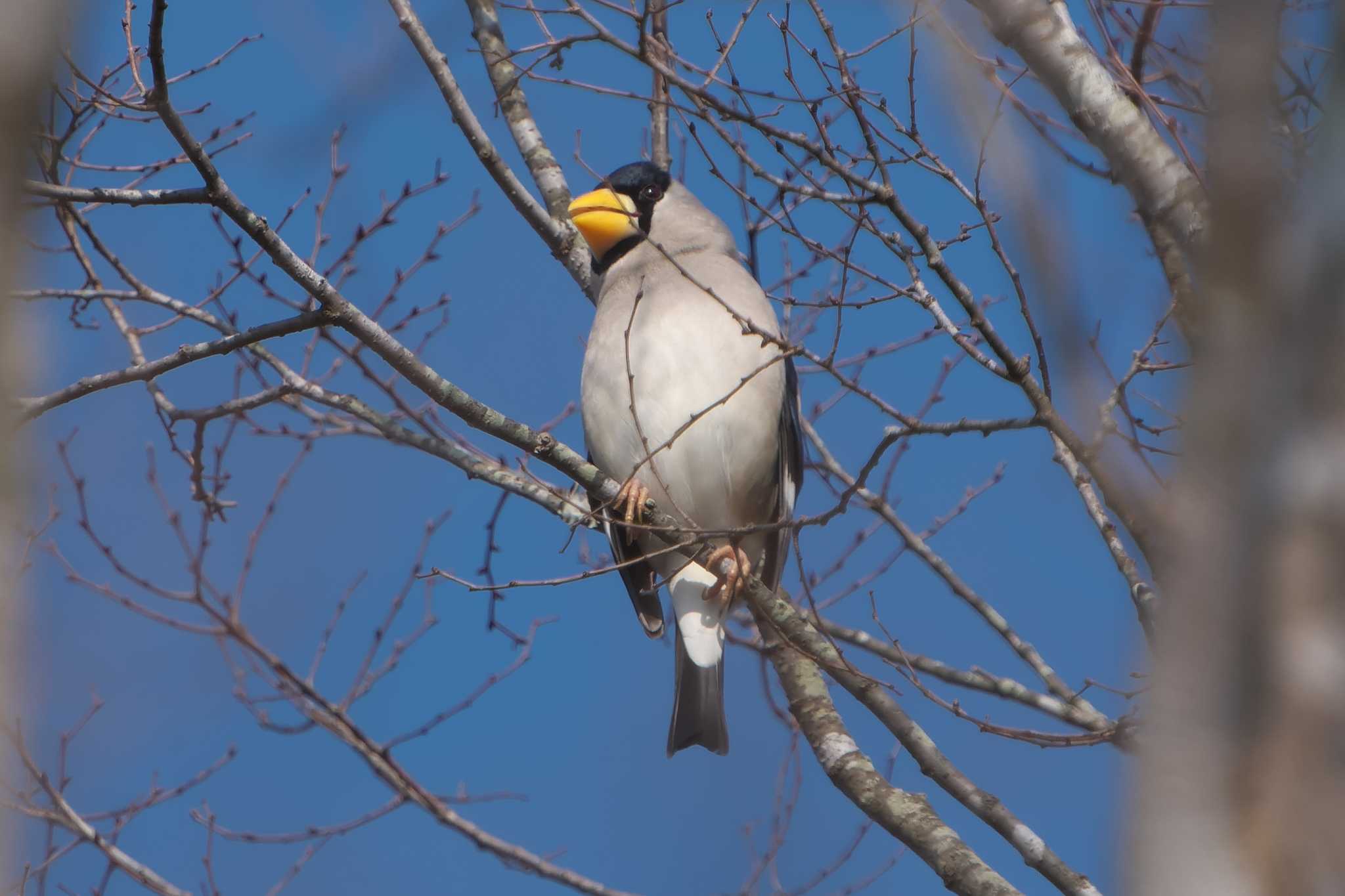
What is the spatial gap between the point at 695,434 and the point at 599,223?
1375mm

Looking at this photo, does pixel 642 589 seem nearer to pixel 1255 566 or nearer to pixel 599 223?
pixel 599 223

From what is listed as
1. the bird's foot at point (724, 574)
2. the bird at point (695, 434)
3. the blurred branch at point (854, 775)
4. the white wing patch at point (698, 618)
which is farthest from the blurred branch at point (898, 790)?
the white wing patch at point (698, 618)

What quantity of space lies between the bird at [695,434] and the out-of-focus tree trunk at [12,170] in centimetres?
415

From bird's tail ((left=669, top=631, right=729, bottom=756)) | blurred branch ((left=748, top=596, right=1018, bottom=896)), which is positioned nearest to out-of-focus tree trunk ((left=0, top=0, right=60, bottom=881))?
blurred branch ((left=748, top=596, right=1018, bottom=896))

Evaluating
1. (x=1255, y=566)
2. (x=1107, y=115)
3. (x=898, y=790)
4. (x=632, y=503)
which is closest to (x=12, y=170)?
(x=1255, y=566)

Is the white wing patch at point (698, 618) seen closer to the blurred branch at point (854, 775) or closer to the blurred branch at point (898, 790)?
the blurred branch at point (854, 775)

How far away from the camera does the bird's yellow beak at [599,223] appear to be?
6.41 metres

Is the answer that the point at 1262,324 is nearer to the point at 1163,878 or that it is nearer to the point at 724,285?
the point at 1163,878

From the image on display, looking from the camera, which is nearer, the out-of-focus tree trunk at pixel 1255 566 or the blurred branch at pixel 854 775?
the out-of-focus tree trunk at pixel 1255 566

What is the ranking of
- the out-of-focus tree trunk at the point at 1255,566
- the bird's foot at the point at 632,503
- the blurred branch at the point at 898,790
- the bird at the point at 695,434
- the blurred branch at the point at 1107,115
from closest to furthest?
the out-of-focus tree trunk at the point at 1255,566 < the blurred branch at the point at 1107,115 < the blurred branch at the point at 898,790 < the bird's foot at the point at 632,503 < the bird at the point at 695,434

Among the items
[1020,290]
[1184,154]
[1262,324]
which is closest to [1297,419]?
[1262,324]

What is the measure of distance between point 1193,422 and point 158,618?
4779mm

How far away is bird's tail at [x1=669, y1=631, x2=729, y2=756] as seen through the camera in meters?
5.55

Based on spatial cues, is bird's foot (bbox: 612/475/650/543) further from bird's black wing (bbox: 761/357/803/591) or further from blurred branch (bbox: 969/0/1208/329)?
blurred branch (bbox: 969/0/1208/329)
